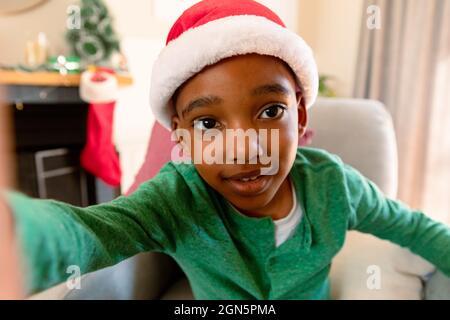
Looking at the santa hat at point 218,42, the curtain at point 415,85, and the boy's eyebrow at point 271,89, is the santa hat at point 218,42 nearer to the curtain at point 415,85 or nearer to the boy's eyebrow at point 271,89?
the boy's eyebrow at point 271,89

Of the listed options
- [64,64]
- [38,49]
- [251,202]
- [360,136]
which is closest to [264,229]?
[251,202]

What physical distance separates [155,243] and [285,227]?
19 cm

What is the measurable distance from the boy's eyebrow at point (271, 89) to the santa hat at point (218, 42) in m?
0.03

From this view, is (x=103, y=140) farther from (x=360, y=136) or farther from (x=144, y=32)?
(x=360, y=136)

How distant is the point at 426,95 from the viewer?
76 centimetres

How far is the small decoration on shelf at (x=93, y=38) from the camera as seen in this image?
78cm

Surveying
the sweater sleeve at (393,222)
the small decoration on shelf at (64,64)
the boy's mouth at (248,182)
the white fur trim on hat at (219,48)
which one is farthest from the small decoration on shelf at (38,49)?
the sweater sleeve at (393,222)

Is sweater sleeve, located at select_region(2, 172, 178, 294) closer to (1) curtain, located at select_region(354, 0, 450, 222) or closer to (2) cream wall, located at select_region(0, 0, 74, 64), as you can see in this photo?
(2) cream wall, located at select_region(0, 0, 74, 64)

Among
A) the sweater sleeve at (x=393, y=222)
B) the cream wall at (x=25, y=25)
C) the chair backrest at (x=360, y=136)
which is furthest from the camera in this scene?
the chair backrest at (x=360, y=136)

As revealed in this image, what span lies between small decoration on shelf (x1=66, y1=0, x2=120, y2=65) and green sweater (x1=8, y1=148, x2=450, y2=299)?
49cm

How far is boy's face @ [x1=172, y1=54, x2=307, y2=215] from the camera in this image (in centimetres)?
33

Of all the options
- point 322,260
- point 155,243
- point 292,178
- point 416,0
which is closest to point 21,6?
point 155,243

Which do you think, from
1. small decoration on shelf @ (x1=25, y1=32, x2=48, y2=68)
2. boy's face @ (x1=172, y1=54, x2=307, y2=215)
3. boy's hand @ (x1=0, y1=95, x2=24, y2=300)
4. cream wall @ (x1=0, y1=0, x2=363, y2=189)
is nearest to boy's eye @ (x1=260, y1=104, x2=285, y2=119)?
boy's face @ (x1=172, y1=54, x2=307, y2=215)
